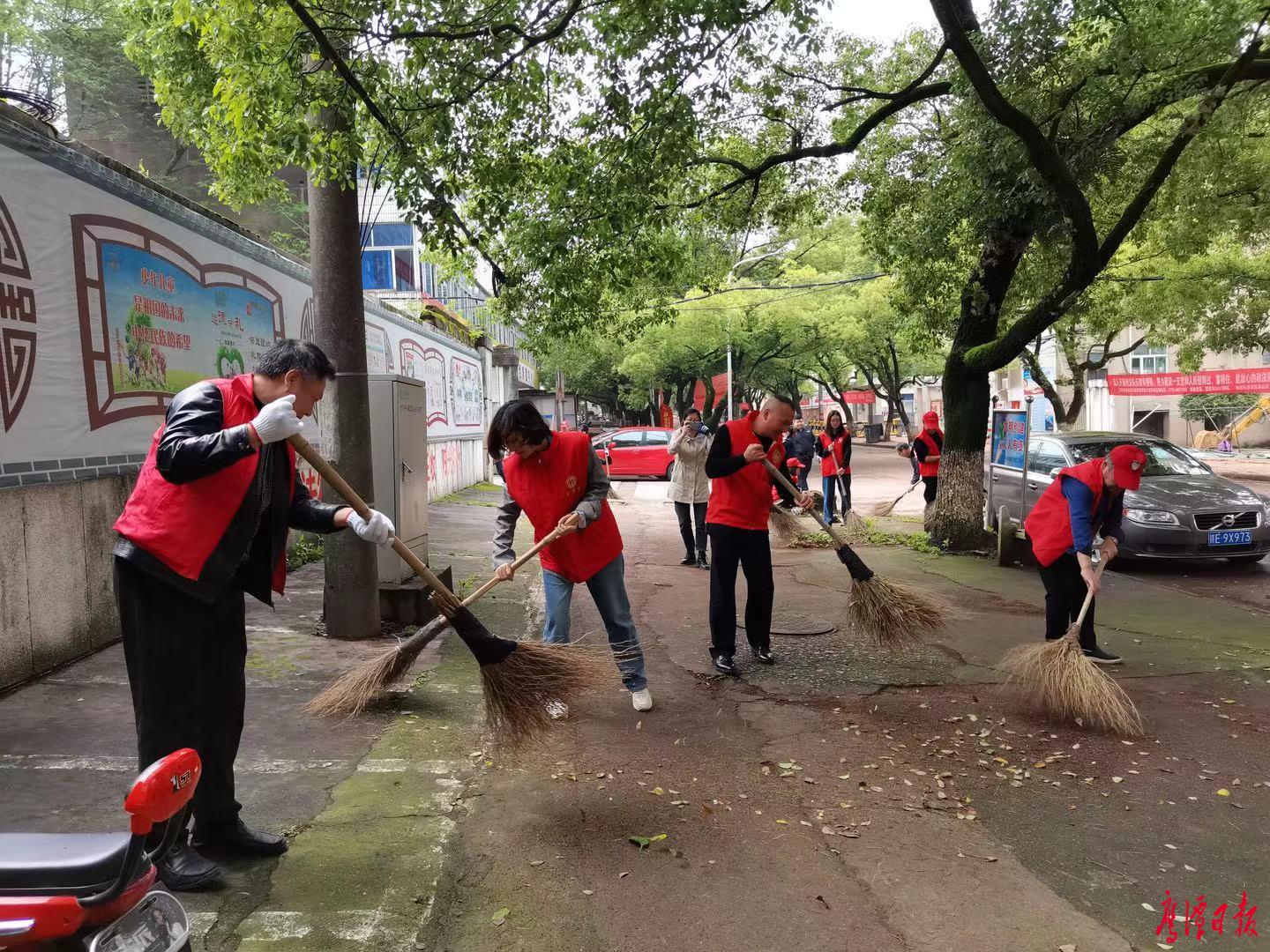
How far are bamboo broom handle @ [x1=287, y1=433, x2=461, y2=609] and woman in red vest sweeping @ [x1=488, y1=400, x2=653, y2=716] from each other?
599mm

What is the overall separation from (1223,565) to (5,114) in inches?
441

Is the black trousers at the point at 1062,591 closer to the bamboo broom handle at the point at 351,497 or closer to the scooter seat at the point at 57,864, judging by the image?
the bamboo broom handle at the point at 351,497

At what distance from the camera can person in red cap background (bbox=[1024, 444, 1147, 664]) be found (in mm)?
4895

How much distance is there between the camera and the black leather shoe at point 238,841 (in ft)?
9.55

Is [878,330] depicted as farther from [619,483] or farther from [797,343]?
[619,483]

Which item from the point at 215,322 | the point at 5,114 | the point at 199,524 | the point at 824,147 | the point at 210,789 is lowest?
the point at 210,789

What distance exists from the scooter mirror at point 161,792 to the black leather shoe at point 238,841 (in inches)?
56.1

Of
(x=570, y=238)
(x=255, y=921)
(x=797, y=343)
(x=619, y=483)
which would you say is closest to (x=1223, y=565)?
(x=570, y=238)

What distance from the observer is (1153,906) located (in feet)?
9.34

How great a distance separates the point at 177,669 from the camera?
8.70 feet

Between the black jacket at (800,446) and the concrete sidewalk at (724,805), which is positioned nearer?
the concrete sidewalk at (724,805)

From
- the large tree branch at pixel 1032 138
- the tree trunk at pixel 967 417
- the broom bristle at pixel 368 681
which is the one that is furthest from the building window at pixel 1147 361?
the broom bristle at pixel 368 681

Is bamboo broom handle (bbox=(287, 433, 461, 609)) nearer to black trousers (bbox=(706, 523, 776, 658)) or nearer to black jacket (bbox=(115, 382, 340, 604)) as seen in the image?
black jacket (bbox=(115, 382, 340, 604))

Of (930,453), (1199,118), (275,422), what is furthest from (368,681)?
(930,453)
